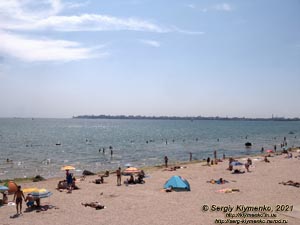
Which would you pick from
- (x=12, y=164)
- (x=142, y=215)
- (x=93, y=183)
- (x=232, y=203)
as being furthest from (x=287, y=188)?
(x=12, y=164)

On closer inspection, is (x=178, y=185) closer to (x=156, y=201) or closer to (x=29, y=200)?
(x=156, y=201)

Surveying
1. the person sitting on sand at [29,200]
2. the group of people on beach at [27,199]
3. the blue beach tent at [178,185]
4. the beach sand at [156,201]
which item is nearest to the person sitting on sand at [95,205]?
the beach sand at [156,201]

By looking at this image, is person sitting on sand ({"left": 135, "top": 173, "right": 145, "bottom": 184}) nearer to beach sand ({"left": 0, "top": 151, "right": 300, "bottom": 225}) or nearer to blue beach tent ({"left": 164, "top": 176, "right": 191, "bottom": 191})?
beach sand ({"left": 0, "top": 151, "right": 300, "bottom": 225})

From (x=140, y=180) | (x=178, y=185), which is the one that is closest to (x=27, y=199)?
(x=178, y=185)

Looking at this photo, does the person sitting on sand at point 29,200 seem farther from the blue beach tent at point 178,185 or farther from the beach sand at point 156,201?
the blue beach tent at point 178,185

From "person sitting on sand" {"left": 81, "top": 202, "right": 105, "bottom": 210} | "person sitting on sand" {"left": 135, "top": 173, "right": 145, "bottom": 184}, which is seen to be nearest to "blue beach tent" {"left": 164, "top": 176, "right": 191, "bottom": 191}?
"person sitting on sand" {"left": 135, "top": 173, "right": 145, "bottom": 184}

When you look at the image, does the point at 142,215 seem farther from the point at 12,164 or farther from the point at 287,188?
the point at 12,164

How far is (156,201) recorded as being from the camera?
19484 mm

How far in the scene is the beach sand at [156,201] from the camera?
15.8 m

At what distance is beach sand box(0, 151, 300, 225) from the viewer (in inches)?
623

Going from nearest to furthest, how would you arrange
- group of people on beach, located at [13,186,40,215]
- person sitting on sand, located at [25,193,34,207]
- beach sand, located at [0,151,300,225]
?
beach sand, located at [0,151,300,225] < group of people on beach, located at [13,186,40,215] < person sitting on sand, located at [25,193,34,207]

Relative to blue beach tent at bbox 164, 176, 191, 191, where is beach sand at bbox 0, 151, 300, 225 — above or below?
below

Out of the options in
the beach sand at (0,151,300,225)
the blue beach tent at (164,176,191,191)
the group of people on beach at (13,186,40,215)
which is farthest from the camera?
the blue beach tent at (164,176,191,191)

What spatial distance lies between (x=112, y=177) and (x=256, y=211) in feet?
50.9
